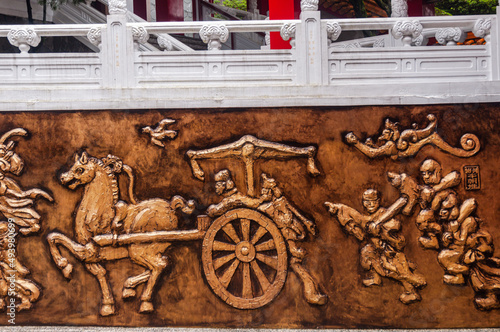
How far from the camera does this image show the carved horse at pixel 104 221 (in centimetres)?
478

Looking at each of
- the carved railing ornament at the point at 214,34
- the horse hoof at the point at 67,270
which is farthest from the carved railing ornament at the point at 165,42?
→ the horse hoof at the point at 67,270

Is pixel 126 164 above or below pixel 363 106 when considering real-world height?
below

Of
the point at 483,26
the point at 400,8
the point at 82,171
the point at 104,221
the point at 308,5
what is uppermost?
the point at 400,8

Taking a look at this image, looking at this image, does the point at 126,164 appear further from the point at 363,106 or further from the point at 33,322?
the point at 363,106

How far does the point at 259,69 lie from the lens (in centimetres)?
479

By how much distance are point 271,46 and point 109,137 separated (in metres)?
2.72

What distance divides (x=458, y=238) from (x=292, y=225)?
5.01 ft

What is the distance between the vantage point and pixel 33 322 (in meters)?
4.85

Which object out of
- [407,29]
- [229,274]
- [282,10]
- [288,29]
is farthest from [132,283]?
[282,10]

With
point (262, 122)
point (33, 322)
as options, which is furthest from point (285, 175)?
point (33, 322)

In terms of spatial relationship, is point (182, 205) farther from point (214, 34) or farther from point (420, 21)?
point (420, 21)

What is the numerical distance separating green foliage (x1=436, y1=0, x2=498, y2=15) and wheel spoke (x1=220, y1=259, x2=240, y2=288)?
11392 mm

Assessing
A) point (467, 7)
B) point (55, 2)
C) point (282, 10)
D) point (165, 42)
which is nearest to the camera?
point (165, 42)

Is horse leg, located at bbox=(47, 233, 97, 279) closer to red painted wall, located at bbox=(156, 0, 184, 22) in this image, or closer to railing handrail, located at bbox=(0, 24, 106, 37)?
railing handrail, located at bbox=(0, 24, 106, 37)
